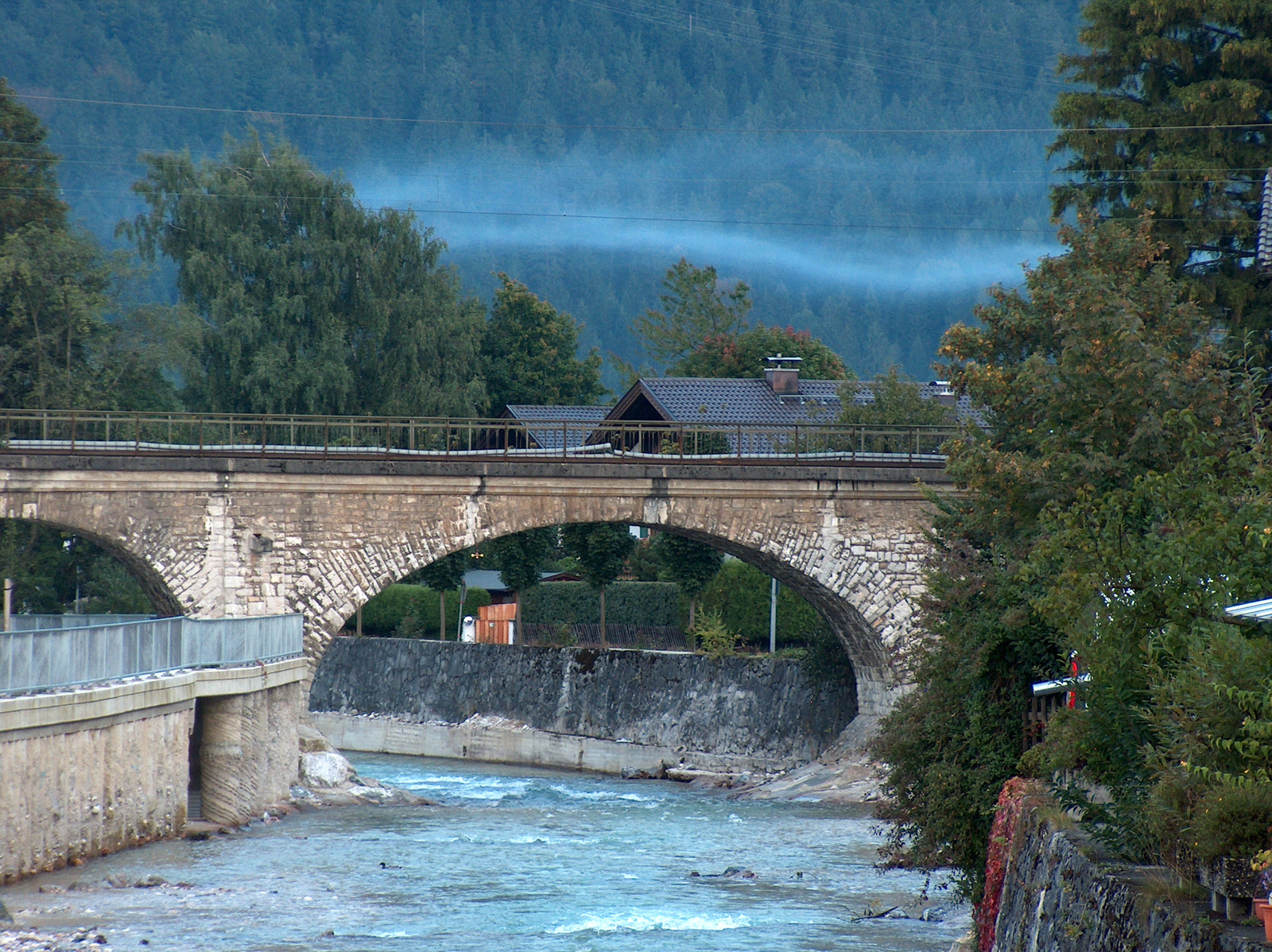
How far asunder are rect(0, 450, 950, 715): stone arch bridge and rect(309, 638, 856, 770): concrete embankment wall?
142 inches

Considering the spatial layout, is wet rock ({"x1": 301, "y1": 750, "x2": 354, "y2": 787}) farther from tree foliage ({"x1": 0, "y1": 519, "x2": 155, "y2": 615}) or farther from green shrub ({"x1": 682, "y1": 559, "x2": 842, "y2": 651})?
green shrub ({"x1": 682, "y1": 559, "x2": 842, "y2": 651})

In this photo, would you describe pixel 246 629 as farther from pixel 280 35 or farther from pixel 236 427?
pixel 280 35

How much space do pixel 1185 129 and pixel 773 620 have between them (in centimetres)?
1428

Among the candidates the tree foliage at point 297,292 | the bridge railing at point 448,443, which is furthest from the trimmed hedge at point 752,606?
the tree foliage at point 297,292

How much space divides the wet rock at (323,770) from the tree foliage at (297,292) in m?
18.5

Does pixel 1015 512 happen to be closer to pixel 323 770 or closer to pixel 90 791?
pixel 90 791

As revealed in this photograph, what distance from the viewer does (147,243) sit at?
43844 mm

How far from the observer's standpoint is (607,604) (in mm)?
40875

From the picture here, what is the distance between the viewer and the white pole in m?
35.5

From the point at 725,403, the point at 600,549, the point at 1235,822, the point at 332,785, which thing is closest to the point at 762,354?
the point at 725,403

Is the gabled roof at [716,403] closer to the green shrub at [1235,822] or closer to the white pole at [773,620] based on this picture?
the white pole at [773,620]

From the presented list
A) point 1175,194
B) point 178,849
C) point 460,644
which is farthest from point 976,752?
point 460,644

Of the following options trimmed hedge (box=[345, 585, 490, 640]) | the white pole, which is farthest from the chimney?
trimmed hedge (box=[345, 585, 490, 640])

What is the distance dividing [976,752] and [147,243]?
3490 centimetres
